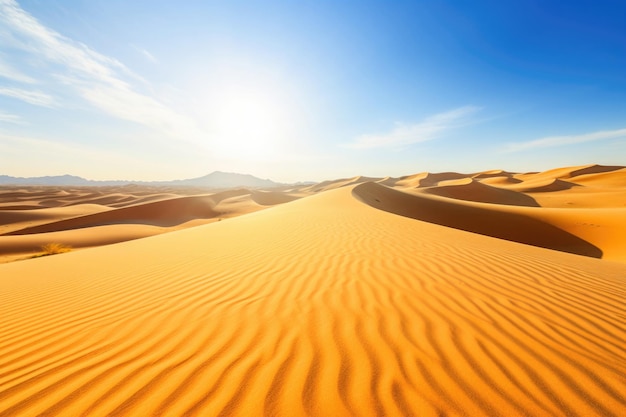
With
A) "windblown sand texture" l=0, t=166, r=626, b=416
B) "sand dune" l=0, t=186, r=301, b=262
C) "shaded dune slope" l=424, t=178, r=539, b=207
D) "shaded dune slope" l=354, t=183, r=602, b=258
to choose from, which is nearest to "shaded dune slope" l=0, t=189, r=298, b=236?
"sand dune" l=0, t=186, r=301, b=262

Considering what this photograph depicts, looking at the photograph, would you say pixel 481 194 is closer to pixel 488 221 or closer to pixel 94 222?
pixel 488 221

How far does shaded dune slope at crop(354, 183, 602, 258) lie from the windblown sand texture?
803cm

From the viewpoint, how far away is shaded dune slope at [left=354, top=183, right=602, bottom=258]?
441 inches

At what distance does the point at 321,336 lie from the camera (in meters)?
2.29

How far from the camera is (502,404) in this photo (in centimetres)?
161

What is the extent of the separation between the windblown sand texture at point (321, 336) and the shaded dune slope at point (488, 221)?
8030 mm

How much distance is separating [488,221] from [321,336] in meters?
14.9

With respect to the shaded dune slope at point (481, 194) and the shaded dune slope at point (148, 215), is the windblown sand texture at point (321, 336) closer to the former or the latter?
the shaded dune slope at point (148, 215)

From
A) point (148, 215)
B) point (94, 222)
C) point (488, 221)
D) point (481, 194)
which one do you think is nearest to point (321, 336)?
point (488, 221)

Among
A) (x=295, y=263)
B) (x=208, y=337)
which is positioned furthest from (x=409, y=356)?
(x=295, y=263)

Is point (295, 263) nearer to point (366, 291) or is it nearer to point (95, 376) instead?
point (366, 291)

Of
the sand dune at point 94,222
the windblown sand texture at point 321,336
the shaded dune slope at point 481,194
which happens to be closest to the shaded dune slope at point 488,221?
the windblown sand texture at point 321,336

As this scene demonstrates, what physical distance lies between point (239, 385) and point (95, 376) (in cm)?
105

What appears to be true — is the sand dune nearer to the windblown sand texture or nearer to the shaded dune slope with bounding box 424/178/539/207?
the windblown sand texture
